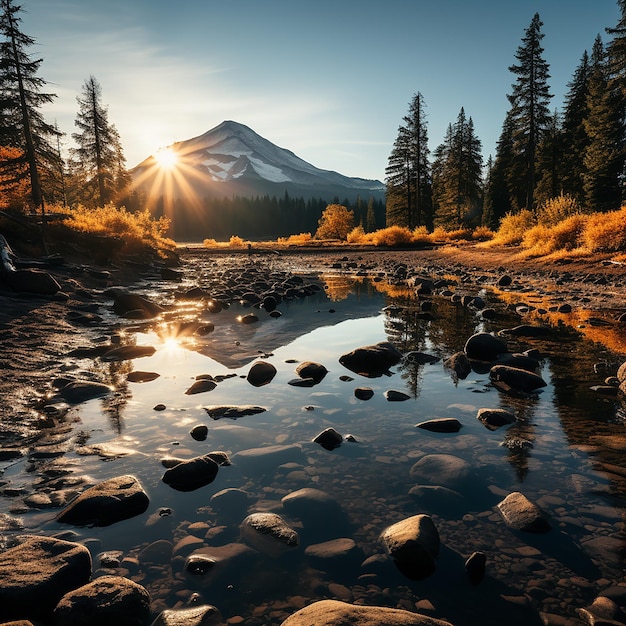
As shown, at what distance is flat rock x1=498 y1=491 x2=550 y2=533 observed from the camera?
286 centimetres

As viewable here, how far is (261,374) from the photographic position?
6.20m

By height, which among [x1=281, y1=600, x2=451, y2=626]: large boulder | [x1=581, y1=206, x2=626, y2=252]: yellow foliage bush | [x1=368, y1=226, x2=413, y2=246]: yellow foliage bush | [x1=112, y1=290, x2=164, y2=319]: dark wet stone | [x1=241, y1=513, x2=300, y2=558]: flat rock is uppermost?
[x1=368, y1=226, x2=413, y2=246]: yellow foliage bush

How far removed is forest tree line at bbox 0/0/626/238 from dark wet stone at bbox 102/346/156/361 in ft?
33.7

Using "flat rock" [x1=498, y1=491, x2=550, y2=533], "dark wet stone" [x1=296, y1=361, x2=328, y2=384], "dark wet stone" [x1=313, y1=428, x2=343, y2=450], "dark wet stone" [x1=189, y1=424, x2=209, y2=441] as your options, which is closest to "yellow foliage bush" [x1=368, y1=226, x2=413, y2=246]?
"dark wet stone" [x1=296, y1=361, x2=328, y2=384]

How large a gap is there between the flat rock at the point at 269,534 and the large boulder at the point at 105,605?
2.40 ft

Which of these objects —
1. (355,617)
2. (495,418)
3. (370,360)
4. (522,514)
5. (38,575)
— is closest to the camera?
(355,617)

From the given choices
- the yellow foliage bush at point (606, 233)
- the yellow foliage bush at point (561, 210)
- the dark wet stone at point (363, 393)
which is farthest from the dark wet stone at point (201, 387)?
the yellow foliage bush at point (561, 210)

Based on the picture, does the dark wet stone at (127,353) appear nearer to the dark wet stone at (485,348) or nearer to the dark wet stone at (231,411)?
the dark wet stone at (231,411)

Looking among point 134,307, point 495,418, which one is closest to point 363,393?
point 495,418

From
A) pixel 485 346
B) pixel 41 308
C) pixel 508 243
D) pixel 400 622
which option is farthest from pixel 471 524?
pixel 508 243

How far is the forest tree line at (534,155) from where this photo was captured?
103 ft

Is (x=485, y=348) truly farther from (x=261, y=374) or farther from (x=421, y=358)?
(x=261, y=374)

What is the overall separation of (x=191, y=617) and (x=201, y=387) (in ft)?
12.1

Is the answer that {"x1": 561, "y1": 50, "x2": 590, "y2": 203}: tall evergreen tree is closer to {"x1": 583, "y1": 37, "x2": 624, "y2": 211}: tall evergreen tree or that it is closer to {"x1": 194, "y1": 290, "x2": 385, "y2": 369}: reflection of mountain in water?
{"x1": 583, "y1": 37, "x2": 624, "y2": 211}: tall evergreen tree
